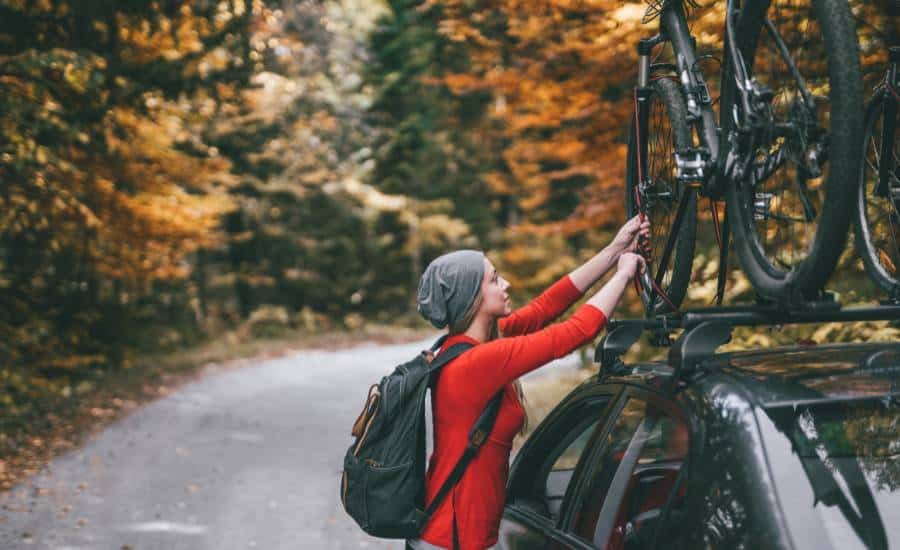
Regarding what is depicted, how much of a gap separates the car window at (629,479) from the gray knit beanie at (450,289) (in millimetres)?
734

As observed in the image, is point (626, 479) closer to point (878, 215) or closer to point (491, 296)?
point (491, 296)

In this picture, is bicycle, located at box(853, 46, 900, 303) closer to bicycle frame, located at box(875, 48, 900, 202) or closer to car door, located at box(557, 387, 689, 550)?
bicycle frame, located at box(875, 48, 900, 202)

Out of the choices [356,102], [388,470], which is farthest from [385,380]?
[356,102]

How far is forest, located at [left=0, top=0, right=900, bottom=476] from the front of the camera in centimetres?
1001

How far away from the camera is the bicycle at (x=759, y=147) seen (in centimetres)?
245

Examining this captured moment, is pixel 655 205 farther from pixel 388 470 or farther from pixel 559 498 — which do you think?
pixel 388 470

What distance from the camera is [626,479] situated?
305 cm

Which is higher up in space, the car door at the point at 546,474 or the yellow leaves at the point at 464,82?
the yellow leaves at the point at 464,82

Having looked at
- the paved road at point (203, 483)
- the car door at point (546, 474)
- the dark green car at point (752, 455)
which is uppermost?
the dark green car at point (752, 455)

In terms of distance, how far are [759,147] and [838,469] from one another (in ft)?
3.45

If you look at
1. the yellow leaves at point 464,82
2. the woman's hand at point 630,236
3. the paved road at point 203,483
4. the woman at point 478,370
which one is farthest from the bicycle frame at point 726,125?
the yellow leaves at point 464,82

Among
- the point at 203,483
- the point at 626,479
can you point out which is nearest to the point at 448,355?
the point at 626,479

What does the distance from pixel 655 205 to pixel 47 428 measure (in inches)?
463

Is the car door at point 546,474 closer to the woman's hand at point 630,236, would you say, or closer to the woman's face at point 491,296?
the woman's face at point 491,296
